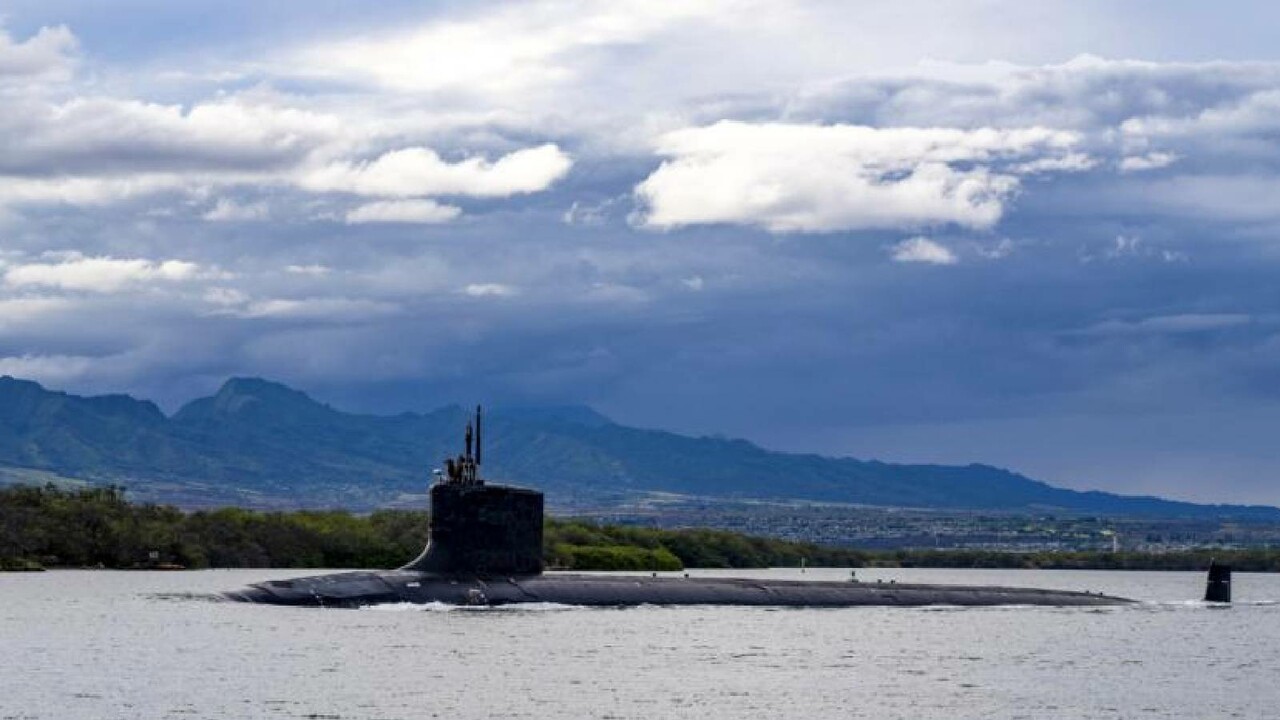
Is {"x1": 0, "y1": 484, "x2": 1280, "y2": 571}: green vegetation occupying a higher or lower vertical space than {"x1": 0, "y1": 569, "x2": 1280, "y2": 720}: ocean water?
higher

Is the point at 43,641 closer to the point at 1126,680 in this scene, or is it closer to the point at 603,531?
the point at 1126,680

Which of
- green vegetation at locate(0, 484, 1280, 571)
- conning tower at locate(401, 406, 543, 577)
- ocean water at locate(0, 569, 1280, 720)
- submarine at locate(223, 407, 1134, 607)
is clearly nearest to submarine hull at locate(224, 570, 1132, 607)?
submarine at locate(223, 407, 1134, 607)

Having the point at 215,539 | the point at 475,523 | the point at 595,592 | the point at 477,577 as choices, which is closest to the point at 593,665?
the point at 475,523

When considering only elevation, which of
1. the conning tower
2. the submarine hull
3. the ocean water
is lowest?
the ocean water

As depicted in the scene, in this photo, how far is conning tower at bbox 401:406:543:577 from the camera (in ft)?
227

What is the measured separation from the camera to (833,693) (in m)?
54.6

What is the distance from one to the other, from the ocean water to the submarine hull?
894 millimetres

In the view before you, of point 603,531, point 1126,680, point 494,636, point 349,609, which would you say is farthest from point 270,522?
point 1126,680

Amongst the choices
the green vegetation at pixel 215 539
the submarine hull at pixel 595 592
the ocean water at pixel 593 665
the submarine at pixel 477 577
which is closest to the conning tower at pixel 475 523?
the submarine at pixel 477 577

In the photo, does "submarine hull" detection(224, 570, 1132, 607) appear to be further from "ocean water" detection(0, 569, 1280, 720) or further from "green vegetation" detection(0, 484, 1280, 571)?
"green vegetation" detection(0, 484, 1280, 571)

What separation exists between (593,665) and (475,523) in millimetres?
11584

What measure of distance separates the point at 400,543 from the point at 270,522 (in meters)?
9.21

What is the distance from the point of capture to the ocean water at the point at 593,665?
164ft

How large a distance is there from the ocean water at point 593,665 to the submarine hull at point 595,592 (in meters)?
0.89
